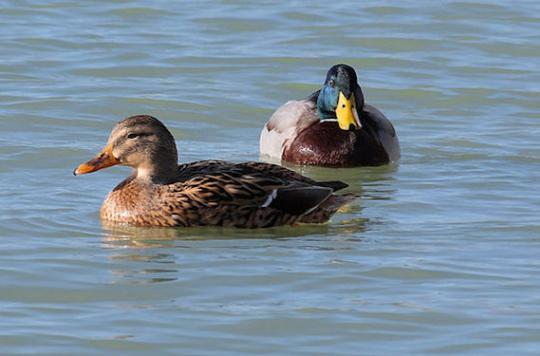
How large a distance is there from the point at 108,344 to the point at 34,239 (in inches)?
95.9

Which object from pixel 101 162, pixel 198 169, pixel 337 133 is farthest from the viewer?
pixel 337 133

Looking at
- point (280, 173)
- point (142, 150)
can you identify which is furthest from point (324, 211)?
point (142, 150)

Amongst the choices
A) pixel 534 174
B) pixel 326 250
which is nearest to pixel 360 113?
pixel 534 174

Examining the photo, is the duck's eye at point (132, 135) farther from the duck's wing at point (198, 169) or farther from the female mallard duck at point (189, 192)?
the duck's wing at point (198, 169)

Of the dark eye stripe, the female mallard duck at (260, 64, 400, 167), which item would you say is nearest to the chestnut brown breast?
the female mallard duck at (260, 64, 400, 167)

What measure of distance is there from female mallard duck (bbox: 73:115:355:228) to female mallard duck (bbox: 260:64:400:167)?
8.96ft

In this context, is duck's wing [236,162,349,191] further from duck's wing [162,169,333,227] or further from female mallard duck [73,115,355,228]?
duck's wing [162,169,333,227]

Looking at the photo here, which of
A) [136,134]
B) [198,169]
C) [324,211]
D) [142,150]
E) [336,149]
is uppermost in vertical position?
[136,134]

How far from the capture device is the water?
8898 mm

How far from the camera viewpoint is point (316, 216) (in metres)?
11.5

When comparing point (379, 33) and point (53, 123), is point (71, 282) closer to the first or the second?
point (53, 123)

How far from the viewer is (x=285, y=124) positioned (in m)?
14.9

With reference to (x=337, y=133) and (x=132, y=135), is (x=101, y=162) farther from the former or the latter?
(x=337, y=133)

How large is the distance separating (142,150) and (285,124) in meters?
3.50
